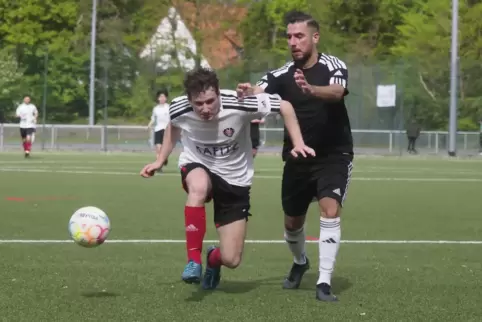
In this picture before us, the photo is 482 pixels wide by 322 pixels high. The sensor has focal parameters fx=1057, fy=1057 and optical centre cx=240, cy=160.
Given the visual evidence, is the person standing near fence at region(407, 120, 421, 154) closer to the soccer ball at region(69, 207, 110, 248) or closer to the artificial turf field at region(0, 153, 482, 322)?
the artificial turf field at region(0, 153, 482, 322)

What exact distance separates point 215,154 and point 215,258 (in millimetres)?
746

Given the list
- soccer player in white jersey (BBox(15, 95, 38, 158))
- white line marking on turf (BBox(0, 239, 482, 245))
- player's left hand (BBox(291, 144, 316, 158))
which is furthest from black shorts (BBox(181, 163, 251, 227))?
soccer player in white jersey (BBox(15, 95, 38, 158))

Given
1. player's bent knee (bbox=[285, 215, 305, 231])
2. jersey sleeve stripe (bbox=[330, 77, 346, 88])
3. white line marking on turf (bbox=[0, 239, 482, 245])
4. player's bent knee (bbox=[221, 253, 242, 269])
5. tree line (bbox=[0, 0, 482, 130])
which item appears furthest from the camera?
tree line (bbox=[0, 0, 482, 130])

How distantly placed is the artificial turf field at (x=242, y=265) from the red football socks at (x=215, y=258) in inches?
8.6

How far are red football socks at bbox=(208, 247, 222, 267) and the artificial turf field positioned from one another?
0.71 ft

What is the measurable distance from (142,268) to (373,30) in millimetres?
54851

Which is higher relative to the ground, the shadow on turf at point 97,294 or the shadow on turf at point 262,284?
the shadow on turf at point 97,294

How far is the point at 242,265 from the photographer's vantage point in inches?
356

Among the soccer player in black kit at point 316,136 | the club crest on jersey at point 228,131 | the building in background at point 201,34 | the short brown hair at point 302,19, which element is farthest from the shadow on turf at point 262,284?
the building in background at point 201,34

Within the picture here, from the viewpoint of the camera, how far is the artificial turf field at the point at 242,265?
265 inches

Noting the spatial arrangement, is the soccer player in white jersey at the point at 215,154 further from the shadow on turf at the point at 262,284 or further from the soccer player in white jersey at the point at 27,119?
the soccer player in white jersey at the point at 27,119

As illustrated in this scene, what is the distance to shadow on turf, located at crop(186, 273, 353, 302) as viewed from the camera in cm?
750

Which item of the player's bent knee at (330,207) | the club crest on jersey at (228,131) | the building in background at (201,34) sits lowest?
the player's bent knee at (330,207)

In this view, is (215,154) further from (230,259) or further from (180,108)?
(230,259)
